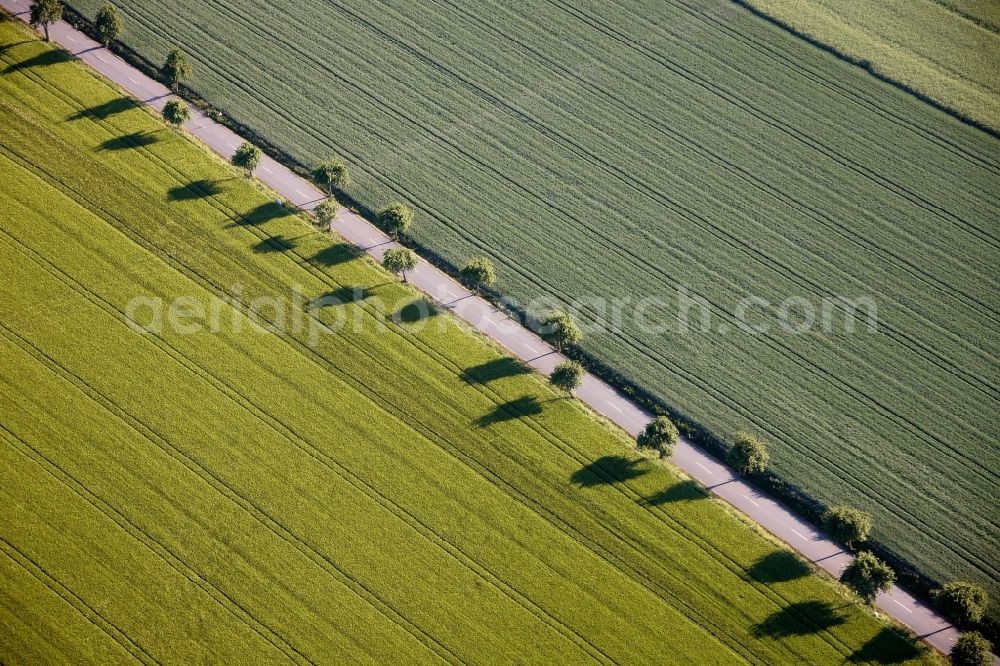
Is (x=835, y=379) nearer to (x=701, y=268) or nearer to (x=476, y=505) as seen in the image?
(x=701, y=268)

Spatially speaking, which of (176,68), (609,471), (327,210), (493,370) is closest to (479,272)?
(493,370)

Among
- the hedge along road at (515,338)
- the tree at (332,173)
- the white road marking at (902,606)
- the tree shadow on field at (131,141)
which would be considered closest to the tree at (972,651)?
the hedge along road at (515,338)

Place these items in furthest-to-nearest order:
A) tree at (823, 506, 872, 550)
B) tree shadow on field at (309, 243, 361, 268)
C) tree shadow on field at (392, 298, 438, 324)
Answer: tree shadow on field at (309, 243, 361, 268), tree shadow on field at (392, 298, 438, 324), tree at (823, 506, 872, 550)

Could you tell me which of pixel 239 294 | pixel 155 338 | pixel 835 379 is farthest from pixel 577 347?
pixel 155 338

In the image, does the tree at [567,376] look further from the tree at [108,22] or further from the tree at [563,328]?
the tree at [108,22]

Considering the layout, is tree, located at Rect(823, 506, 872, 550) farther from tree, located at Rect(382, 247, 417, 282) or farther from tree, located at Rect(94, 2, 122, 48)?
tree, located at Rect(94, 2, 122, 48)

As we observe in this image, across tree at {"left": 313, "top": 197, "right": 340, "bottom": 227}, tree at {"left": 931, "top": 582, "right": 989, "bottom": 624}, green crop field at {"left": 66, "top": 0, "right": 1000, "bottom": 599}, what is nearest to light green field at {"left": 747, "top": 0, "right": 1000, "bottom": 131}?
green crop field at {"left": 66, "top": 0, "right": 1000, "bottom": 599}
